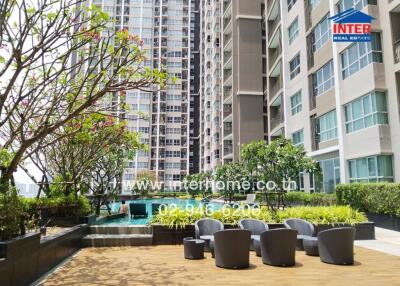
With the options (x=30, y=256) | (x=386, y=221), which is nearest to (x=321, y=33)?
(x=386, y=221)

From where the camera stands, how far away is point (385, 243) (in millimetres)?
11961

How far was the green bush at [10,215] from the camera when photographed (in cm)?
645

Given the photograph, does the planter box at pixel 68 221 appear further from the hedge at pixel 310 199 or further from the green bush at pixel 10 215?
the hedge at pixel 310 199

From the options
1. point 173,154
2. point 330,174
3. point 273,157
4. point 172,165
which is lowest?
point 330,174

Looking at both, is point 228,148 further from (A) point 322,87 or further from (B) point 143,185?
(A) point 322,87

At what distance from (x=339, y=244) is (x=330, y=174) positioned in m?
16.9

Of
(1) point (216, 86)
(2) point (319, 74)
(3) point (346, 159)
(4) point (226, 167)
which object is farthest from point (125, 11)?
(3) point (346, 159)

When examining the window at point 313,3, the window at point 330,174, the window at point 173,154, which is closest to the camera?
the window at point 330,174

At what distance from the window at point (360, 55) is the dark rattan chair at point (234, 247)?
15.4 metres

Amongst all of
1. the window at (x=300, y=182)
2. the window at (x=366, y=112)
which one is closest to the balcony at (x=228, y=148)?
the window at (x=300, y=182)

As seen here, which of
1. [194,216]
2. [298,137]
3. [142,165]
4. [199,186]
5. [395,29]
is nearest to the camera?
[194,216]

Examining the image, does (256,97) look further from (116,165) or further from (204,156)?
(116,165)

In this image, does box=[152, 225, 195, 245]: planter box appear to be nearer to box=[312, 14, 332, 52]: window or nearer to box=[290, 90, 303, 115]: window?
box=[312, 14, 332, 52]: window

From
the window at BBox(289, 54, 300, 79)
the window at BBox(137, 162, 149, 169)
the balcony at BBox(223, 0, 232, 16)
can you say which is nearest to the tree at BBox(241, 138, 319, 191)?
the window at BBox(289, 54, 300, 79)
